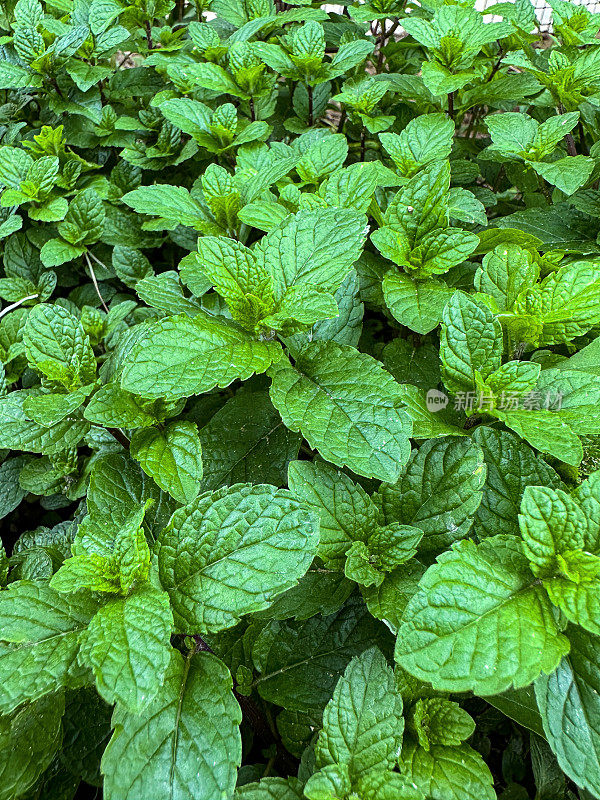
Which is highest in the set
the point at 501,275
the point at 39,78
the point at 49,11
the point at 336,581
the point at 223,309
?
the point at 49,11

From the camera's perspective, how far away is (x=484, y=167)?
101 inches

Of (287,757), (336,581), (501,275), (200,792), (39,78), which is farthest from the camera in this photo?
(39,78)

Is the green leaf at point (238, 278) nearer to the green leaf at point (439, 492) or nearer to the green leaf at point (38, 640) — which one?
the green leaf at point (439, 492)

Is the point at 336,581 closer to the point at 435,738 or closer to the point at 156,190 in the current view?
the point at 435,738

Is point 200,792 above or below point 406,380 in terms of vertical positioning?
below

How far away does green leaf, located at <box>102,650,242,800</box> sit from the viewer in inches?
39.0

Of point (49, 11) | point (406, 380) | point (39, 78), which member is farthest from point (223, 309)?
point (49, 11)

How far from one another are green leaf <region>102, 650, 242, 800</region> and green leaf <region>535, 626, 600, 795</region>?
543mm

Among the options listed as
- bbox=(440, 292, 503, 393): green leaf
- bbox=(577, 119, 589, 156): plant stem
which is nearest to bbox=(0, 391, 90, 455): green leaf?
bbox=(440, 292, 503, 393): green leaf

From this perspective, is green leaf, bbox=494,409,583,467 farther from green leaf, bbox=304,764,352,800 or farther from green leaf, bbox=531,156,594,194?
green leaf, bbox=531,156,594,194

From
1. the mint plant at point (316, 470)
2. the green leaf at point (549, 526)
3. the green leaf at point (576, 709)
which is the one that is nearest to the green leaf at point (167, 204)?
the mint plant at point (316, 470)

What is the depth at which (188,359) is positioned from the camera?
124 cm

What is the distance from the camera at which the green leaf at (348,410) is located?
1197 mm

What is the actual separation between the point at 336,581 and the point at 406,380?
0.61 metres
